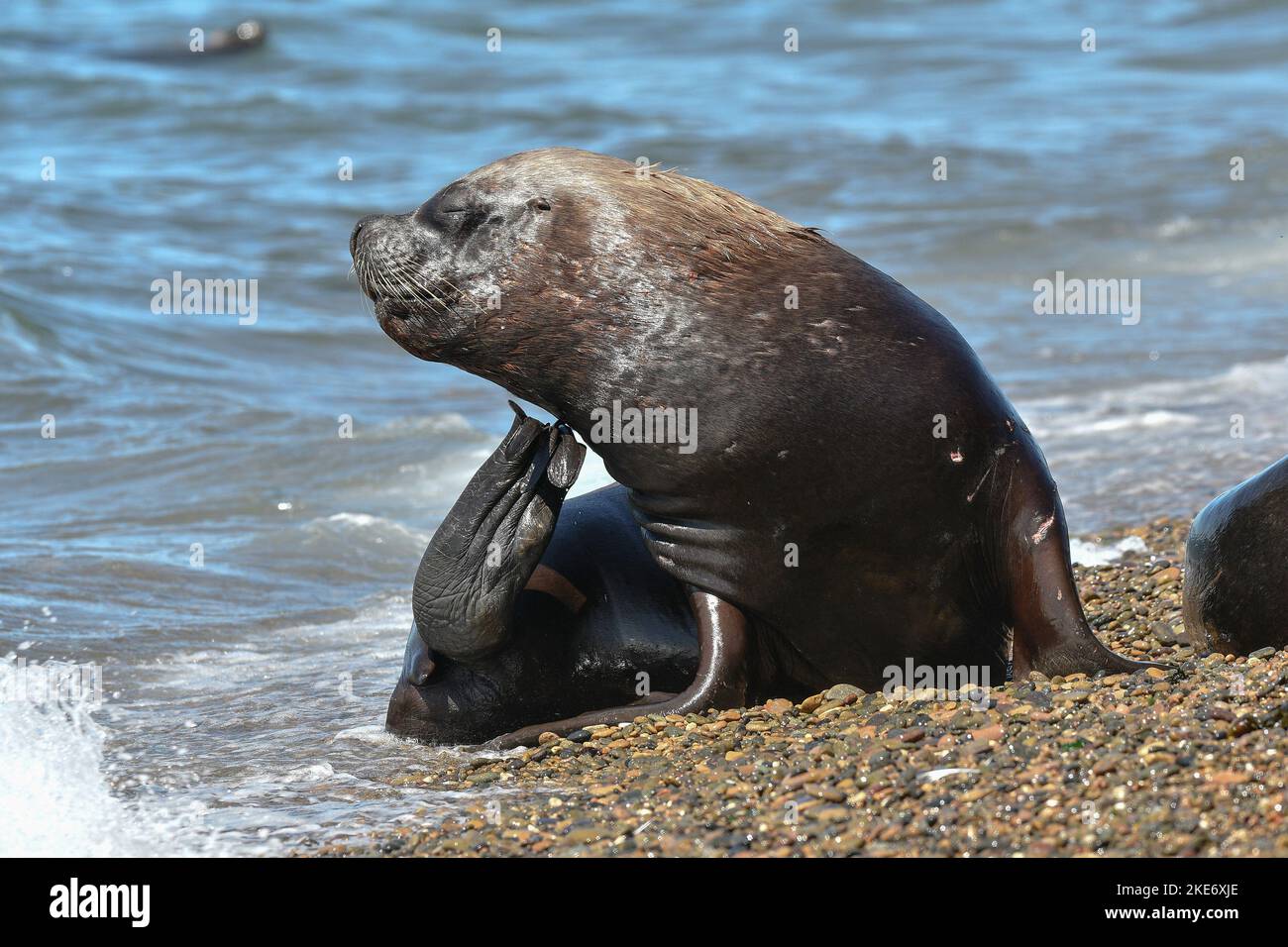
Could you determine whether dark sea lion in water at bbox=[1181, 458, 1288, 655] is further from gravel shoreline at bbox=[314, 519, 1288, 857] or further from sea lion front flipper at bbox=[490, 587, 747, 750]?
sea lion front flipper at bbox=[490, 587, 747, 750]

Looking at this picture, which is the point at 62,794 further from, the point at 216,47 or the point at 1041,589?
the point at 216,47

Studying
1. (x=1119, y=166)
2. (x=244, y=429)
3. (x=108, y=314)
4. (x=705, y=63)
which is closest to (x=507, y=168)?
(x=244, y=429)

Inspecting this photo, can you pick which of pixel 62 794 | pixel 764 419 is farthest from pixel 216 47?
pixel 764 419

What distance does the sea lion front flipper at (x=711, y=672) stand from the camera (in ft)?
18.4

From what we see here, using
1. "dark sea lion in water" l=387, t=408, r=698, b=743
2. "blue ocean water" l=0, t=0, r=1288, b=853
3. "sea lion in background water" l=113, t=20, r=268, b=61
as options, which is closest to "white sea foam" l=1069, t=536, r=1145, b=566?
"blue ocean water" l=0, t=0, r=1288, b=853

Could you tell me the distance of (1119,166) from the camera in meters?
22.2

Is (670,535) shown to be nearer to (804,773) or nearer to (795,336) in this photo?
(795,336)

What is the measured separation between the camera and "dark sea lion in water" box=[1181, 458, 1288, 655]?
569cm

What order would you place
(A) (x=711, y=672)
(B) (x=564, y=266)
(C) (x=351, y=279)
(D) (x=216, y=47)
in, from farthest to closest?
(D) (x=216, y=47)
(C) (x=351, y=279)
(B) (x=564, y=266)
(A) (x=711, y=672)

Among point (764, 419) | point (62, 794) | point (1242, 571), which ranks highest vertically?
point (764, 419)

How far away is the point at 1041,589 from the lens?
551cm

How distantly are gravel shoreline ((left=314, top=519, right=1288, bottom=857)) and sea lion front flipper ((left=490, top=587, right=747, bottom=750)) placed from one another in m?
0.05

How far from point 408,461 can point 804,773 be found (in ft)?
22.8

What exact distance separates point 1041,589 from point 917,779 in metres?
1.15
